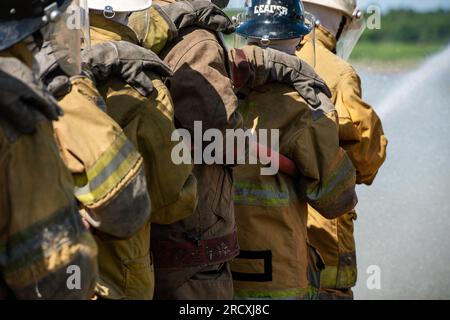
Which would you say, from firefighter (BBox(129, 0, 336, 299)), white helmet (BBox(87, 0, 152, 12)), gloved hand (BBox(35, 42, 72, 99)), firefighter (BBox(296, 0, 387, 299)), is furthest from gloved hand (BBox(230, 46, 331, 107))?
gloved hand (BBox(35, 42, 72, 99))

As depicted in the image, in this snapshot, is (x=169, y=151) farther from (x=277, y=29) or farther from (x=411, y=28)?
(x=411, y=28)

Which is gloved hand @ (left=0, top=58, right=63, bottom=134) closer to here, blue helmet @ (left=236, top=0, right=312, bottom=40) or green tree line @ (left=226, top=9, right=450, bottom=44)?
blue helmet @ (left=236, top=0, right=312, bottom=40)

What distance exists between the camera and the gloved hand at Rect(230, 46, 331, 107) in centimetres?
508

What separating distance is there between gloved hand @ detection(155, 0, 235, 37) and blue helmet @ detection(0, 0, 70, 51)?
1411mm

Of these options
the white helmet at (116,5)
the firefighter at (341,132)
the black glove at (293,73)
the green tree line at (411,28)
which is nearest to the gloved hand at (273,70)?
the black glove at (293,73)

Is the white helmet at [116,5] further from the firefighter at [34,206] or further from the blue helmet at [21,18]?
the firefighter at [34,206]

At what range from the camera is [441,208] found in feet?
32.7

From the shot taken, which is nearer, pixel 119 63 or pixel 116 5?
pixel 119 63

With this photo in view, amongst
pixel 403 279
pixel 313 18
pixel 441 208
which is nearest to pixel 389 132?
pixel 441 208

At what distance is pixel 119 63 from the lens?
428 cm

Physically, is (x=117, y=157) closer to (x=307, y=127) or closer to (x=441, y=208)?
(x=307, y=127)

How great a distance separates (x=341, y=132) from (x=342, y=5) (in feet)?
3.09

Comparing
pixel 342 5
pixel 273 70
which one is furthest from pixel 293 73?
pixel 342 5

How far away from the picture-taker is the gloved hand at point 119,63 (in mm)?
4242
